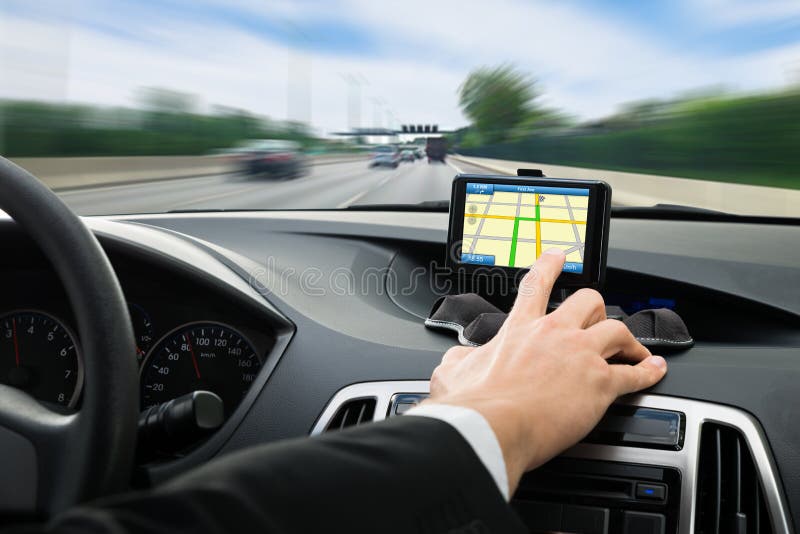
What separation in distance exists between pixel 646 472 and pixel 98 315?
52.4 inches

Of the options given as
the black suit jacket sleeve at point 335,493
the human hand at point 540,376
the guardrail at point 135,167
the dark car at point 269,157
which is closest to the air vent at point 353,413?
the human hand at point 540,376

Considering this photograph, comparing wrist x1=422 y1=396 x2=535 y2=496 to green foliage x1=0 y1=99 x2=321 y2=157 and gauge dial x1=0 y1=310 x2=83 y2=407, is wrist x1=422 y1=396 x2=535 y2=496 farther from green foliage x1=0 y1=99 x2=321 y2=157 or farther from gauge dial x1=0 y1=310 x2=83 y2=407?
green foliage x1=0 y1=99 x2=321 y2=157

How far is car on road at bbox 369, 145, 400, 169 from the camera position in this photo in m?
4.48

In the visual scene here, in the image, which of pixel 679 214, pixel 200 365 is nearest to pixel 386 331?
pixel 200 365

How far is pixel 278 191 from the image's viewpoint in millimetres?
4305

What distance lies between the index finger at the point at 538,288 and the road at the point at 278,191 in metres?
1.80

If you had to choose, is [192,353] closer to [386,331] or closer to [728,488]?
[386,331]

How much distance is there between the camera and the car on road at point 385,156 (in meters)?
4.48

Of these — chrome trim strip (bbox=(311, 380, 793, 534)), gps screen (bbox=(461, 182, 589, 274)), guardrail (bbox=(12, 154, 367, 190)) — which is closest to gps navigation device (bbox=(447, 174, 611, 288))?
gps screen (bbox=(461, 182, 589, 274))

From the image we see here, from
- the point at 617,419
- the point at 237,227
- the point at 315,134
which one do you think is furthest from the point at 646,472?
the point at 315,134

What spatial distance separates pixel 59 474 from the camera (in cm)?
140

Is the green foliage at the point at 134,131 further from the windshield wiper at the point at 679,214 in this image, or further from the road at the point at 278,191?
the windshield wiper at the point at 679,214

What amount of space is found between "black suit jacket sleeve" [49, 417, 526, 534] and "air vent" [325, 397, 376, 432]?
137 cm

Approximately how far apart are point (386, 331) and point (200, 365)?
0.66m
